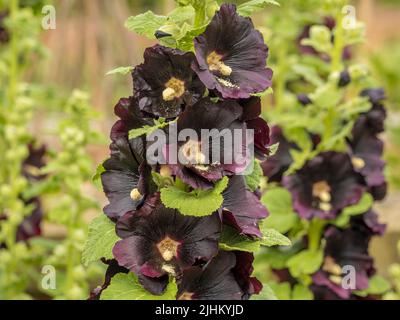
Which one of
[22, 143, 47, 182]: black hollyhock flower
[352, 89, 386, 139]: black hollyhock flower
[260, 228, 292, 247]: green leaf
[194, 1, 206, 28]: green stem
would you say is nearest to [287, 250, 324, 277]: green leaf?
[352, 89, 386, 139]: black hollyhock flower

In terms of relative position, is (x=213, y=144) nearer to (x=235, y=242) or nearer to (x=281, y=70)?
(x=235, y=242)

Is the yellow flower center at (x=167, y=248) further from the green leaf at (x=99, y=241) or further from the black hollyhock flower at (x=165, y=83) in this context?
the black hollyhock flower at (x=165, y=83)

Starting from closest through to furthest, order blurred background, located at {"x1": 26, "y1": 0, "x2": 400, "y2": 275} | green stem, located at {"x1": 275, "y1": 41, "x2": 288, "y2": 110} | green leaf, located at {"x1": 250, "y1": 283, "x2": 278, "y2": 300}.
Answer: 1. green leaf, located at {"x1": 250, "y1": 283, "x2": 278, "y2": 300}
2. green stem, located at {"x1": 275, "y1": 41, "x2": 288, "y2": 110}
3. blurred background, located at {"x1": 26, "y1": 0, "x2": 400, "y2": 275}

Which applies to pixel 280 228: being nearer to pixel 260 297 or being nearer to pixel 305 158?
pixel 305 158

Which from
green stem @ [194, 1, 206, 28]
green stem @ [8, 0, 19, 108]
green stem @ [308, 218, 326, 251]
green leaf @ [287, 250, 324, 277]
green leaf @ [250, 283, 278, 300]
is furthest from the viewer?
green stem @ [8, 0, 19, 108]

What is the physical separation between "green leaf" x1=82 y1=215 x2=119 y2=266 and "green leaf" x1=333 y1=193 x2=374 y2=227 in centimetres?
91

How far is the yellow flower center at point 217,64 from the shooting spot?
1.36 metres

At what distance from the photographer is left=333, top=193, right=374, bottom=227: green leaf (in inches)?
84.1

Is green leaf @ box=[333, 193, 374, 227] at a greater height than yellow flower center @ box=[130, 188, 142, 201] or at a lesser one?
lesser

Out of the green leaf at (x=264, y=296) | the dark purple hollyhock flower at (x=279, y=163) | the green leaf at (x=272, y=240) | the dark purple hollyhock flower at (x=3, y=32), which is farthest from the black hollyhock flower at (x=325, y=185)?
the dark purple hollyhock flower at (x=3, y=32)

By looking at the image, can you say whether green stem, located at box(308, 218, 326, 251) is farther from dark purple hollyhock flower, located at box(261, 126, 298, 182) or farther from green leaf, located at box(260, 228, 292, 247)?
green leaf, located at box(260, 228, 292, 247)

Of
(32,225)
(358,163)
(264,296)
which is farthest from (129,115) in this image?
(32,225)

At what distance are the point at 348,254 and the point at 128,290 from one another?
992 millimetres

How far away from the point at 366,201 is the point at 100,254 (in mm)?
995
